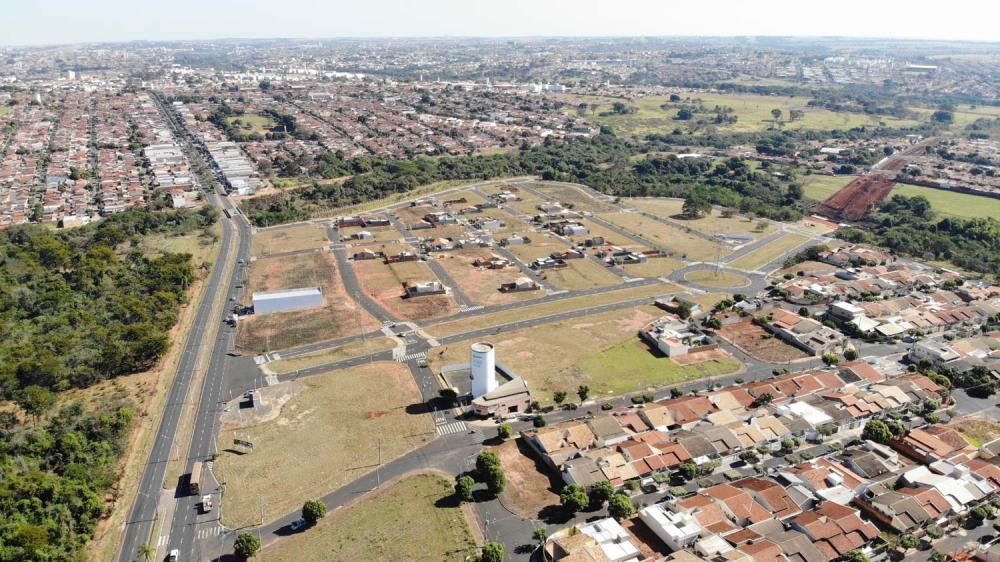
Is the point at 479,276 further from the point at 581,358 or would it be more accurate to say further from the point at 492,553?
the point at 492,553

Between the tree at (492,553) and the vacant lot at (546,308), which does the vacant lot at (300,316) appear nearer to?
the vacant lot at (546,308)

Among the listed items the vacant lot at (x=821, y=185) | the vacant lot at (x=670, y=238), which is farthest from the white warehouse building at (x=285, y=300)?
the vacant lot at (x=821, y=185)

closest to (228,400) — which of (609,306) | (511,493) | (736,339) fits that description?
(511,493)

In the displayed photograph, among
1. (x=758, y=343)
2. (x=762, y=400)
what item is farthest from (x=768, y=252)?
(x=762, y=400)

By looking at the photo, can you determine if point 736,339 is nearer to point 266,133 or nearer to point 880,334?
point 880,334

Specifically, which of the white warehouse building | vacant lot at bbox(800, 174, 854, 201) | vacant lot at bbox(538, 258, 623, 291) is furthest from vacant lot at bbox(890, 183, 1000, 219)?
the white warehouse building

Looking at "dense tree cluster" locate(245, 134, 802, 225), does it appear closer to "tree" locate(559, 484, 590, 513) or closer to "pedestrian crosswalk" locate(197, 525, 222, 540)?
"pedestrian crosswalk" locate(197, 525, 222, 540)

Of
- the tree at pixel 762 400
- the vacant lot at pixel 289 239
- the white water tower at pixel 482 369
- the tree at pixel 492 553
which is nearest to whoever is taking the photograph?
the tree at pixel 492 553
